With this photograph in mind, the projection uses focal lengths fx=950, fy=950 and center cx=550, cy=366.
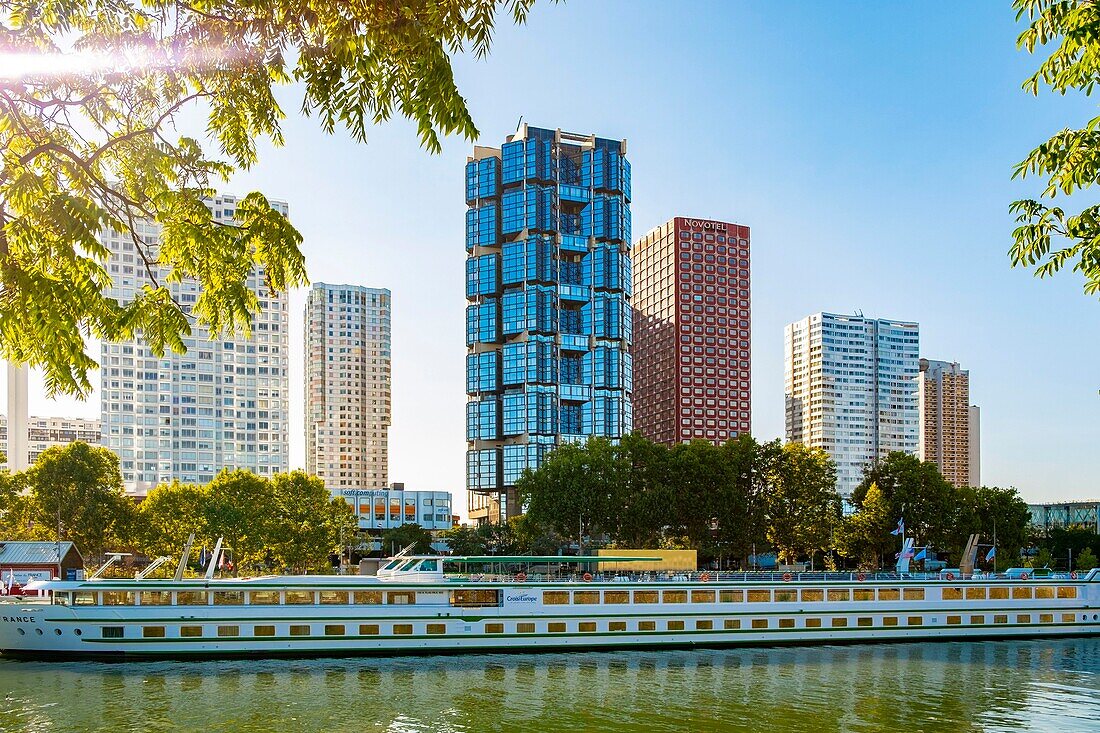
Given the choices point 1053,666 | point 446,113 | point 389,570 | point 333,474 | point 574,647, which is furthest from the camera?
point 333,474

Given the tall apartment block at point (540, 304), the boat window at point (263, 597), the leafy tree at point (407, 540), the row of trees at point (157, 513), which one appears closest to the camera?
the boat window at point (263, 597)

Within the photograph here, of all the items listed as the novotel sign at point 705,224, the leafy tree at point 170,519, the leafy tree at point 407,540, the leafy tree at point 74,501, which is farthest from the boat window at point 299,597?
the novotel sign at point 705,224

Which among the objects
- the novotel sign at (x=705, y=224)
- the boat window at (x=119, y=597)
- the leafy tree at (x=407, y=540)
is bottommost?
the leafy tree at (x=407, y=540)

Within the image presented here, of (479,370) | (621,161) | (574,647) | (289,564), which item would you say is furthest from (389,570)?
(621,161)

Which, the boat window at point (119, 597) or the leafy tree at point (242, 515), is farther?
the leafy tree at point (242, 515)

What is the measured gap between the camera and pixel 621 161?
137250 mm

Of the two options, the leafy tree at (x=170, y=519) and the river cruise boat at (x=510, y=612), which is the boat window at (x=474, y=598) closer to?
the river cruise boat at (x=510, y=612)

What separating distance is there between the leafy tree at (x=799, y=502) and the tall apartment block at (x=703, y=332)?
9225 centimetres

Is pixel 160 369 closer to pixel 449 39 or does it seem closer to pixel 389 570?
pixel 389 570

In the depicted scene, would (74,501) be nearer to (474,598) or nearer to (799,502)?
(474,598)

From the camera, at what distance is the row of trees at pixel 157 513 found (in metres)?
73.7

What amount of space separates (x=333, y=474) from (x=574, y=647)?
158 meters

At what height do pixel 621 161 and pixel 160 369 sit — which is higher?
pixel 621 161

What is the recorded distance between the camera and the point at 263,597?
42.6 m
